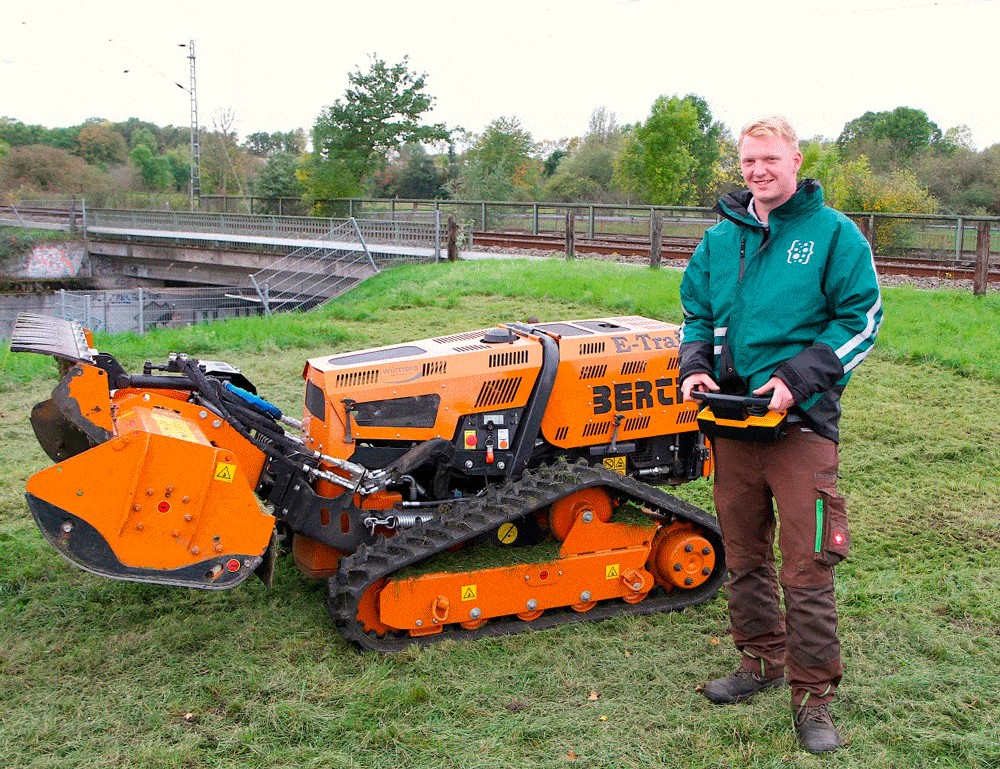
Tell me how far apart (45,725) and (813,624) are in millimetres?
2959

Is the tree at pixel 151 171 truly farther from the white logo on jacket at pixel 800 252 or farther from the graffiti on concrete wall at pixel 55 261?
the white logo on jacket at pixel 800 252

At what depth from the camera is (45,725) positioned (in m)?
3.56

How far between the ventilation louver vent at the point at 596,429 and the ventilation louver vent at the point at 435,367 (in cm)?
83

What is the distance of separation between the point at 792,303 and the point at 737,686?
164cm

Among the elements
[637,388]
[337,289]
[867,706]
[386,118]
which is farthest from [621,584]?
[386,118]

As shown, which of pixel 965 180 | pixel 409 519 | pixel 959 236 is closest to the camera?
pixel 409 519

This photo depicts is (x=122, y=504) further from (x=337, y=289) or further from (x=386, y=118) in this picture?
(x=386, y=118)

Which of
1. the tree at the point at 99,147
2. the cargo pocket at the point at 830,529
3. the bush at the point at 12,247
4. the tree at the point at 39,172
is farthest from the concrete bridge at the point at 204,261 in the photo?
the tree at the point at 99,147

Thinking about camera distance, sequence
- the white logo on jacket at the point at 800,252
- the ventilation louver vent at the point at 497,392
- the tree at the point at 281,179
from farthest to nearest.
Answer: the tree at the point at 281,179
the ventilation louver vent at the point at 497,392
the white logo on jacket at the point at 800,252

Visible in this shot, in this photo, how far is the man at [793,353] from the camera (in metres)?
3.30

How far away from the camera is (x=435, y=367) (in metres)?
4.65

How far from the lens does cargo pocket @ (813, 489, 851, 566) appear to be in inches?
132

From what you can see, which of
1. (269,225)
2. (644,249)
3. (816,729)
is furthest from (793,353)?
(269,225)

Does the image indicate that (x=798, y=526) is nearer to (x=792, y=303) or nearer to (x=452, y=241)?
(x=792, y=303)
